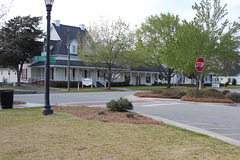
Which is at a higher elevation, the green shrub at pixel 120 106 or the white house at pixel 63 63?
the white house at pixel 63 63

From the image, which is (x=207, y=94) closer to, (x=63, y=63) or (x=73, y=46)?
(x=63, y=63)

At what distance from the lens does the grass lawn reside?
16.1 feet

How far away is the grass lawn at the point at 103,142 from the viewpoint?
491 cm

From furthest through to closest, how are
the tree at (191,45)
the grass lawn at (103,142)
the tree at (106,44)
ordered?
the tree at (106,44) → the tree at (191,45) → the grass lawn at (103,142)

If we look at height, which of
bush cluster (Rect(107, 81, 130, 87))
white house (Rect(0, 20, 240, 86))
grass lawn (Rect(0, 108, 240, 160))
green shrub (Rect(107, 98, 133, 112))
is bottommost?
grass lawn (Rect(0, 108, 240, 160))

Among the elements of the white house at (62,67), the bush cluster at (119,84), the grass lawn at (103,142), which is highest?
the white house at (62,67)

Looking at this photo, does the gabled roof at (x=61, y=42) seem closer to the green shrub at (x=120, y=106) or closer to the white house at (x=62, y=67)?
the white house at (x=62, y=67)

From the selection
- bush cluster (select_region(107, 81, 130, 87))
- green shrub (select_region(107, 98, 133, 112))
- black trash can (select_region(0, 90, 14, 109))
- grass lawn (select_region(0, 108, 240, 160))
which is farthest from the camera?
bush cluster (select_region(107, 81, 130, 87))

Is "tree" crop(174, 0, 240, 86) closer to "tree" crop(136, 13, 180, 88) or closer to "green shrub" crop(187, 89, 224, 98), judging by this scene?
"green shrub" crop(187, 89, 224, 98)

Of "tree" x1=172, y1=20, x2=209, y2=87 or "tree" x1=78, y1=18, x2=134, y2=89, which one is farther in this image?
"tree" x1=78, y1=18, x2=134, y2=89

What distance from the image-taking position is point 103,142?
5.80m

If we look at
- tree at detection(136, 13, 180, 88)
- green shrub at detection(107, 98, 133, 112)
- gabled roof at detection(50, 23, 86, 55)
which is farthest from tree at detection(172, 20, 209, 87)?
gabled roof at detection(50, 23, 86, 55)

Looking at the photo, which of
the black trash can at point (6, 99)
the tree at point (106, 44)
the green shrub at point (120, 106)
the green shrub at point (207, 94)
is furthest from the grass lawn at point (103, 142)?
the tree at point (106, 44)

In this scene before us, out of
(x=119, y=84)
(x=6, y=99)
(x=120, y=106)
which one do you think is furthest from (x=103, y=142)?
(x=119, y=84)
